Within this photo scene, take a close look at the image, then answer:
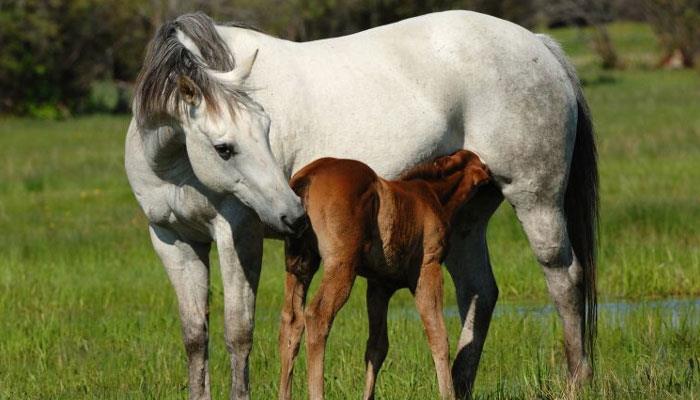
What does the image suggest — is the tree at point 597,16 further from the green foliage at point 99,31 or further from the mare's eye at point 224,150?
the mare's eye at point 224,150

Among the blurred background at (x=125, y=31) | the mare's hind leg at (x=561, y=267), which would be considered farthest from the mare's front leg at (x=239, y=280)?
the blurred background at (x=125, y=31)

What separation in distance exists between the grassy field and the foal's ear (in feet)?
5.66

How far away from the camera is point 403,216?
539 cm

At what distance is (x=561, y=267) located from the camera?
23.6 feet

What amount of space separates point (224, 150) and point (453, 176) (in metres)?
1.18

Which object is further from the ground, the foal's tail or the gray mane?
the gray mane

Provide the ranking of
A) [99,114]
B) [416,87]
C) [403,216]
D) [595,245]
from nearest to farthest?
[403,216]
[416,87]
[595,245]
[99,114]

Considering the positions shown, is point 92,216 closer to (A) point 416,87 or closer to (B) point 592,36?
(A) point 416,87

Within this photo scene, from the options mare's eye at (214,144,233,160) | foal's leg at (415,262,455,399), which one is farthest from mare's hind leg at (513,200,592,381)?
mare's eye at (214,144,233,160)

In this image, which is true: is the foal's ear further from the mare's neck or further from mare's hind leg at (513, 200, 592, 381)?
mare's hind leg at (513, 200, 592, 381)

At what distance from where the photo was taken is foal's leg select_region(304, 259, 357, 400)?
5.15m

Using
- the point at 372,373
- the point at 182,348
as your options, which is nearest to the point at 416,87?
the point at 372,373

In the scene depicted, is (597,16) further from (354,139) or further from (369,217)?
(369,217)

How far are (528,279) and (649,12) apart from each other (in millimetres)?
30663
